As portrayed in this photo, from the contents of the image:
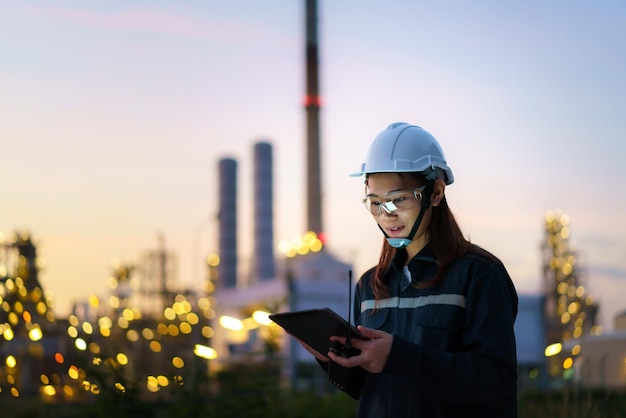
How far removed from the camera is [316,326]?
2.82 metres

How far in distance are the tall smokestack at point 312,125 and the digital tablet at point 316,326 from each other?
2533 inches

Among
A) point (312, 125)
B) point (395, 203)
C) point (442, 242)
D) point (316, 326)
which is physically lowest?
point (316, 326)

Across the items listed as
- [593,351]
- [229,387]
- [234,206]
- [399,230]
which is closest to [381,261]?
[399,230]

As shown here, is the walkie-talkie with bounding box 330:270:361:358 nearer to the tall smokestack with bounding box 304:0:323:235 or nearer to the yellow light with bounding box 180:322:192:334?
the yellow light with bounding box 180:322:192:334

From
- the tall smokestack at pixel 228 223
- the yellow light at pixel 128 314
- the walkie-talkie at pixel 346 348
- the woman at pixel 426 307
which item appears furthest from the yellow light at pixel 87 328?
the tall smokestack at pixel 228 223

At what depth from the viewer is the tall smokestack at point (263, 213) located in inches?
3056

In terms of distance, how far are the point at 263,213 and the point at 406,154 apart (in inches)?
2950

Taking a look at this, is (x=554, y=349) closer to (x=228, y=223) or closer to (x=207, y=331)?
(x=207, y=331)

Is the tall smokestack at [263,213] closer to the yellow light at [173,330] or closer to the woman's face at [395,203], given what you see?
the yellow light at [173,330]

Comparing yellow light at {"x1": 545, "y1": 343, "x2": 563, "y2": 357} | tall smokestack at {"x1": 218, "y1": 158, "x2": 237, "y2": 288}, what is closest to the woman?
yellow light at {"x1": 545, "y1": 343, "x2": 563, "y2": 357}

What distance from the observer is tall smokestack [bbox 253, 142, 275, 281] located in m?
77.6

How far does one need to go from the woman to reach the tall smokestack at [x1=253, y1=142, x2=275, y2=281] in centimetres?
7411

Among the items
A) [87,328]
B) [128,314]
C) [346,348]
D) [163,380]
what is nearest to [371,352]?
[346,348]

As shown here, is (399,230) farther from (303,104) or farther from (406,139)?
(303,104)
